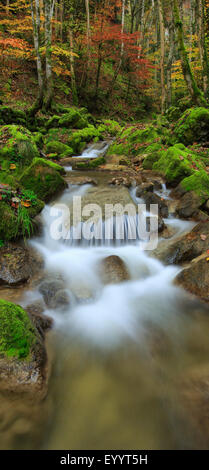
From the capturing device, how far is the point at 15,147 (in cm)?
621

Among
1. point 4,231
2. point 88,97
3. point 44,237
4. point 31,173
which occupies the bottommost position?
point 44,237

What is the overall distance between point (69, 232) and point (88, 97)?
59.9 feet

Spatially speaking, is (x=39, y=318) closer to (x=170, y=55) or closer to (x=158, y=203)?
(x=158, y=203)

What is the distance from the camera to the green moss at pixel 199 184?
6035 millimetres

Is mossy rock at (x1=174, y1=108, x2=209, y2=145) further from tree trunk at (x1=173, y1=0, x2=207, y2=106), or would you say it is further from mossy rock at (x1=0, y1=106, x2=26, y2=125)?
mossy rock at (x1=0, y1=106, x2=26, y2=125)

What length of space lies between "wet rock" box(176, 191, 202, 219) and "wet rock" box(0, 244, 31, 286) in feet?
12.4

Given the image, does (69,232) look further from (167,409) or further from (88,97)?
(88,97)

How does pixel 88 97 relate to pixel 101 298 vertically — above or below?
above

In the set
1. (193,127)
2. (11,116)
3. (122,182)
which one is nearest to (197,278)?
(122,182)

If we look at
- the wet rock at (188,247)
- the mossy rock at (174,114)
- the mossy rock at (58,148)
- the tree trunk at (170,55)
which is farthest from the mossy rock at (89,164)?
the tree trunk at (170,55)

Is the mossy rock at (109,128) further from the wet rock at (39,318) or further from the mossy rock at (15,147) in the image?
the wet rock at (39,318)

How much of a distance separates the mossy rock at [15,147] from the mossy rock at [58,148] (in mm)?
3557
